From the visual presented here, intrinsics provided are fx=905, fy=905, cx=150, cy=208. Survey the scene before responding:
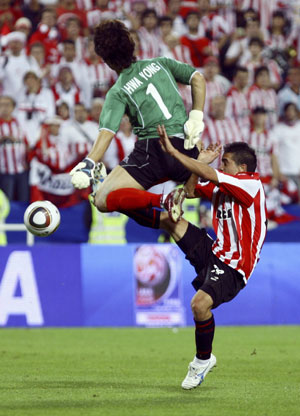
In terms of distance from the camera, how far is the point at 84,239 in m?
14.1

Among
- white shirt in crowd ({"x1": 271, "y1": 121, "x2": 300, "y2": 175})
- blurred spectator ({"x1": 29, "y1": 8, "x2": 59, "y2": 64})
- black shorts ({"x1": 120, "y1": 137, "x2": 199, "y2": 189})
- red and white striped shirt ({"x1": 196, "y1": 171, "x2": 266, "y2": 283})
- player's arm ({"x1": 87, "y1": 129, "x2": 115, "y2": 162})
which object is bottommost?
white shirt in crowd ({"x1": 271, "y1": 121, "x2": 300, "y2": 175})

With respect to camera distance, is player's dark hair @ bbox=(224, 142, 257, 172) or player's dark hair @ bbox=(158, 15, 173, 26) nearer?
player's dark hair @ bbox=(224, 142, 257, 172)

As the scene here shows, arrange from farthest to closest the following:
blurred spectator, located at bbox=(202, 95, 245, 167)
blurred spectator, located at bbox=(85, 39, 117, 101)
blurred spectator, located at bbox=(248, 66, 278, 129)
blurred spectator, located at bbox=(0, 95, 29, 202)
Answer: blurred spectator, located at bbox=(248, 66, 278, 129)
blurred spectator, located at bbox=(85, 39, 117, 101)
blurred spectator, located at bbox=(202, 95, 245, 167)
blurred spectator, located at bbox=(0, 95, 29, 202)

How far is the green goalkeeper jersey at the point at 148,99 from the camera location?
7285 mm

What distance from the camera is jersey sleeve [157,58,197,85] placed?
7.39 m

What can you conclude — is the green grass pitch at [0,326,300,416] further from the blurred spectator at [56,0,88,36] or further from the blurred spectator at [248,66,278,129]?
the blurred spectator at [56,0,88,36]

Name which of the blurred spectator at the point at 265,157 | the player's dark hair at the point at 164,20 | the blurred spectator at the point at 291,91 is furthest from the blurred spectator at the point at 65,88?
the blurred spectator at the point at 291,91

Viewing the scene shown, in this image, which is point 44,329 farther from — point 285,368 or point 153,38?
point 153,38

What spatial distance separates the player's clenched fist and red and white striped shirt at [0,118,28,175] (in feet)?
25.3

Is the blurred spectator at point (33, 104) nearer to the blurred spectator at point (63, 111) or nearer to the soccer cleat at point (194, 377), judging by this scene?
the blurred spectator at point (63, 111)

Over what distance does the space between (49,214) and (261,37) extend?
11.8 meters

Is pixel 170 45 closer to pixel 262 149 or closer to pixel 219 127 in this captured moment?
pixel 219 127

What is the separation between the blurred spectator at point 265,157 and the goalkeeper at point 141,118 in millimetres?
7777

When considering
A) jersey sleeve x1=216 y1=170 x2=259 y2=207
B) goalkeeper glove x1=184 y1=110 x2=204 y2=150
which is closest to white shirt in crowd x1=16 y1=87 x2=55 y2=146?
goalkeeper glove x1=184 y1=110 x2=204 y2=150
